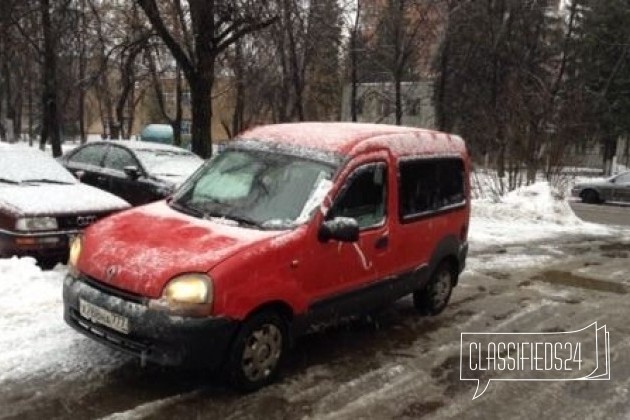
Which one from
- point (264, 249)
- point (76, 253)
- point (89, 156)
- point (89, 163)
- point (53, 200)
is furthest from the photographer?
point (89, 156)

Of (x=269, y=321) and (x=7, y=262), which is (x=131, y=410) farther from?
(x=7, y=262)

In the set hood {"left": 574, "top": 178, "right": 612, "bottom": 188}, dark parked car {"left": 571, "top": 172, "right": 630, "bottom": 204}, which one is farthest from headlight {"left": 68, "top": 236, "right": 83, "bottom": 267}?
hood {"left": 574, "top": 178, "right": 612, "bottom": 188}

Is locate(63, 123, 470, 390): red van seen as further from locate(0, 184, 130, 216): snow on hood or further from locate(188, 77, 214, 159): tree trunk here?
locate(188, 77, 214, 159): tree trunk

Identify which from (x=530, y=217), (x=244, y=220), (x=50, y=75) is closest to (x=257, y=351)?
(x=244, y=220)

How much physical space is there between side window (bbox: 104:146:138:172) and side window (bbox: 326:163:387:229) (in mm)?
6832

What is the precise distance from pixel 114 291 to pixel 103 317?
0.20m

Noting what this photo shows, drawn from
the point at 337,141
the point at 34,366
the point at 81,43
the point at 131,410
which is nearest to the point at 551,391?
the point at 337,141

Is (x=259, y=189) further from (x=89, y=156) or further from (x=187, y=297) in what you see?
(x=89, y=156)

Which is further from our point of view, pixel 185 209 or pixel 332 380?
pixel 185 209

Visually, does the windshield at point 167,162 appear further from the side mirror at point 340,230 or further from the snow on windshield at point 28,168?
the side mirror at point 340,230

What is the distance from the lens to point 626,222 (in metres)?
19.3

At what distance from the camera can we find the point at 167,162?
12.2 meters

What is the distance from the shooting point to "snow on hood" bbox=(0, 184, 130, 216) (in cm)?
796

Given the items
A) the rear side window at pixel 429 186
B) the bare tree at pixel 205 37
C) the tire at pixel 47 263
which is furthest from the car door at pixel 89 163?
A: the rear side window at pixel 429 186
